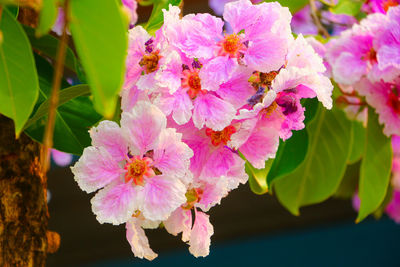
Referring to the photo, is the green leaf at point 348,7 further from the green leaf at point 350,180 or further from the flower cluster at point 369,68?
the green leaf at point 350,180

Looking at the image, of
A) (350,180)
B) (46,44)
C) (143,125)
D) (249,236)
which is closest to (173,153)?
(143,125)

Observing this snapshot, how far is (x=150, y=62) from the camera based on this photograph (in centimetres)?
47

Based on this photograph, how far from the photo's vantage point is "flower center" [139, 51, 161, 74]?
0.47 metres

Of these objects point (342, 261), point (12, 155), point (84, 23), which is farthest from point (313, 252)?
point (84, 23)

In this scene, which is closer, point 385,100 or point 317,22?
point 385,100

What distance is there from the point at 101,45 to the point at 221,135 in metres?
0.21

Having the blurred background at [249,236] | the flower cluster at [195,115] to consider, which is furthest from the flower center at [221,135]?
the blurred background at [249,236]

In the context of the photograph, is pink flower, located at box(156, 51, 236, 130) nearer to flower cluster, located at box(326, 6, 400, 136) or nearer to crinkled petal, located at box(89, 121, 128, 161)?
crinkled petal, located at box(89, 121, 128, 161)

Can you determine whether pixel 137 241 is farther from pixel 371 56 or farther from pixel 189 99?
pixel 371 56

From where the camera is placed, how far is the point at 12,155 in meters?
0.54

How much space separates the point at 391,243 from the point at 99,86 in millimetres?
3137

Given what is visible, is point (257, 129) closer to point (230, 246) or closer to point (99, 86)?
point (99, 86)

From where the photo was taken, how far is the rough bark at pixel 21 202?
510mm

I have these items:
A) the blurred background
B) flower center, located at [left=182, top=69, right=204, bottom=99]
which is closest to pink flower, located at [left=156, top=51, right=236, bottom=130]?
flower center, located at [left=182, top=69, right=204, bottom=99]
